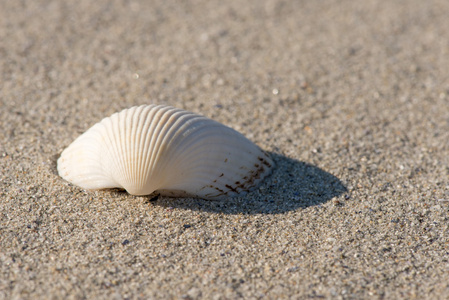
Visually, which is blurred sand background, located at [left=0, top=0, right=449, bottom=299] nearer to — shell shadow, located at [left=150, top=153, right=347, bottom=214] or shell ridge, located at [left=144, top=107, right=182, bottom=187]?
shell shadow, located at [left=150, top=153, right=347, bottom=214]

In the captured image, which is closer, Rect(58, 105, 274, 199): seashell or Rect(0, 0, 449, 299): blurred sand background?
Rect(0, 0, 449, 299): blurred sand background

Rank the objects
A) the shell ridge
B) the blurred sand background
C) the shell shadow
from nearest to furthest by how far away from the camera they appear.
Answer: the blurred sand background, the shell ridge, the shell shadow

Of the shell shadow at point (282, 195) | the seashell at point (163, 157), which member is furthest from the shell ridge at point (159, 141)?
the shell shadow at point (282, 195)

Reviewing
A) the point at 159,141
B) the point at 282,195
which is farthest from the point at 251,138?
the point at 159,141

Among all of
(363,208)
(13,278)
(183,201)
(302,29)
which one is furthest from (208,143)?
(302,29)

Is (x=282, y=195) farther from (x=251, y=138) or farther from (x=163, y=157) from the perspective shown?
(x=163, y=157)

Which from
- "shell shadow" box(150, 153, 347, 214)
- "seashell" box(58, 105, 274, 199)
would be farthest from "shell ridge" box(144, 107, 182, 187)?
"shell shadow" box(150, 153, 347, 214)
